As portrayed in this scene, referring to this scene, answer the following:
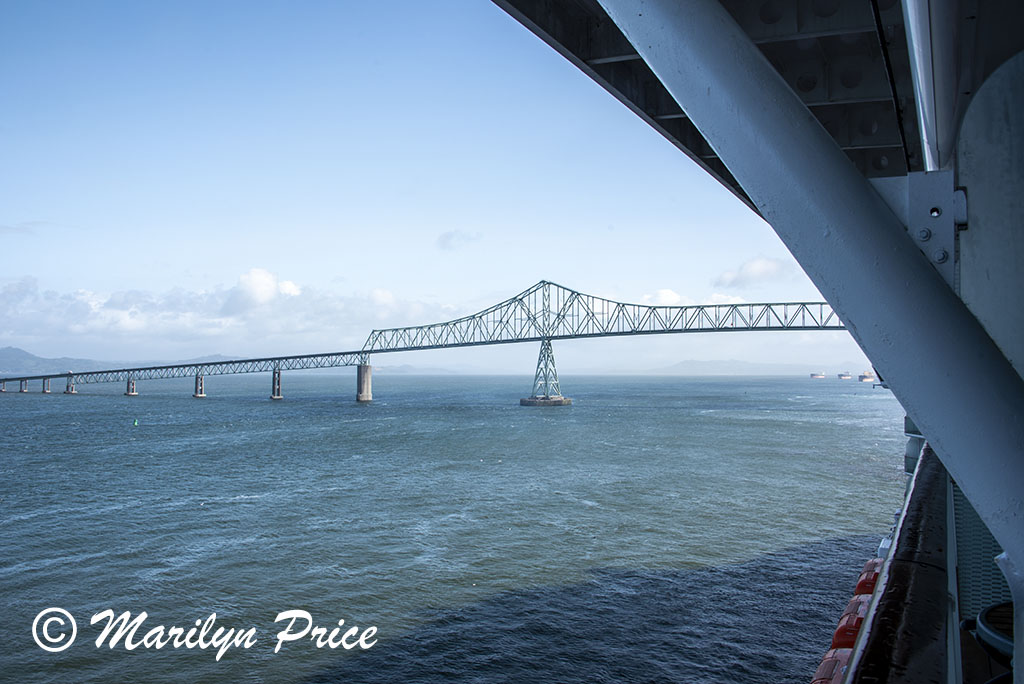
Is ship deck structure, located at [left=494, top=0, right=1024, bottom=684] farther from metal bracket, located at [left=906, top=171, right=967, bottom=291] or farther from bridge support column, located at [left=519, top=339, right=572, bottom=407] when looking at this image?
bridge support column, located at [left=519, top=339, right=572, bottom=407]

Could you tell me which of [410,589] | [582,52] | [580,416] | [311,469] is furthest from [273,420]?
[582,52]

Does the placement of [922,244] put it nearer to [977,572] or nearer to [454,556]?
[977,572]

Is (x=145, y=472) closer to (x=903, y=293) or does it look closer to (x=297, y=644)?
(x=297, y=644)

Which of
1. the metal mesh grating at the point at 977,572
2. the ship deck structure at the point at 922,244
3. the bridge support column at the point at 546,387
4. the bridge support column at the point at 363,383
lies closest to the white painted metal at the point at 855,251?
the ship deck structure at the point at 922,244
